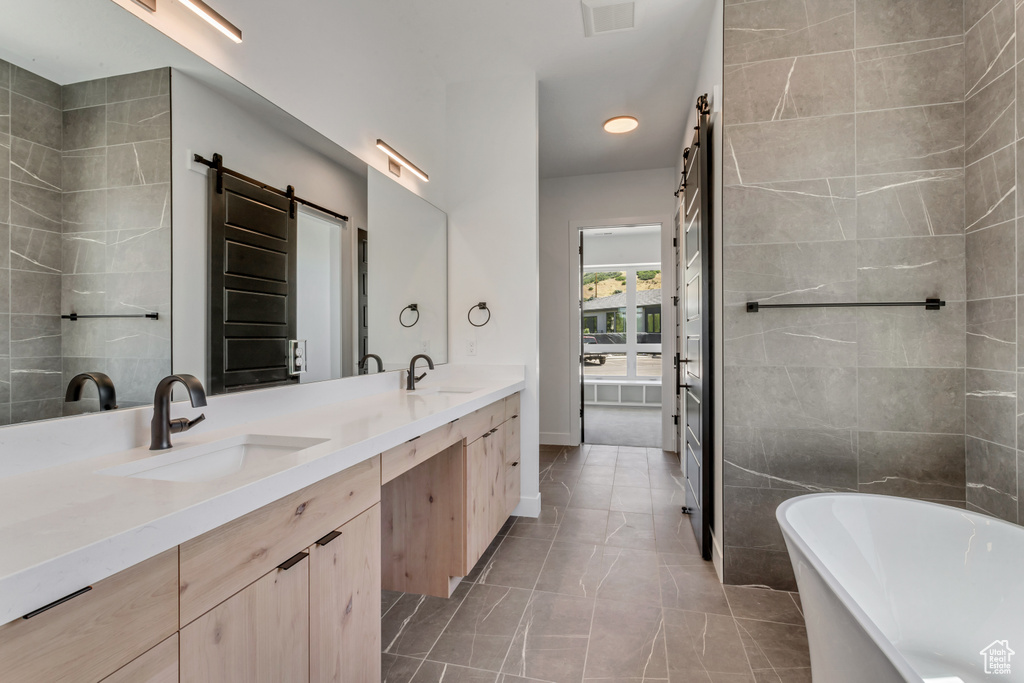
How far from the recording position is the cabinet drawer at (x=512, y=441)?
2672 millimetres

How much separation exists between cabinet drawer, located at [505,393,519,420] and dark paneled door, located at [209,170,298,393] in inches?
48.8

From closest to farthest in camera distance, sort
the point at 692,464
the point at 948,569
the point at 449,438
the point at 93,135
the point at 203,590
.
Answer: the point at 203,590 < the point at 93,135 < the point at 948,569 < the point at 449,438 < the point at 692,464

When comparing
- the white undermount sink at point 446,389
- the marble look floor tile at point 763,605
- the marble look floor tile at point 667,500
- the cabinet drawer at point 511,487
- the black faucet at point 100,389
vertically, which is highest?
the black faucet at point 100,389

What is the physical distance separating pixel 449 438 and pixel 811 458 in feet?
5.26

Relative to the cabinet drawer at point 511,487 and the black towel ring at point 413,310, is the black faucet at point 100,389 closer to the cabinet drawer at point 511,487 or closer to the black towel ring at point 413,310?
the black towel ring at point 413,310

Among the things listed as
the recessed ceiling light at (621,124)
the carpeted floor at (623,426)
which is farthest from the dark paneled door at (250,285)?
the carpeted floor at (623,426)

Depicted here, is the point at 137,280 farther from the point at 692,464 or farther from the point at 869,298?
the point at 692,464

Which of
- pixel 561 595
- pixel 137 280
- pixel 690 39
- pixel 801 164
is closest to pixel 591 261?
pixel 690 39

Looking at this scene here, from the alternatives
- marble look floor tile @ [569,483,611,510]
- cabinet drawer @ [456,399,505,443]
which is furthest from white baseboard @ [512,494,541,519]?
cabinet drawer @ [456,399,505,443]

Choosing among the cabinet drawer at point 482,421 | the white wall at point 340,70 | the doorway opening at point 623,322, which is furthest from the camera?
the doorway opening at point 623,322

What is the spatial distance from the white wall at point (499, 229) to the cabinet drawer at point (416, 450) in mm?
1126

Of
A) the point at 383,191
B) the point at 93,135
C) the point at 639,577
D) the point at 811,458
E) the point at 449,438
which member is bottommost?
the point at 639,577

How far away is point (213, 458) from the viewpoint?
4.03ft

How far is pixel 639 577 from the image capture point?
223 cm
